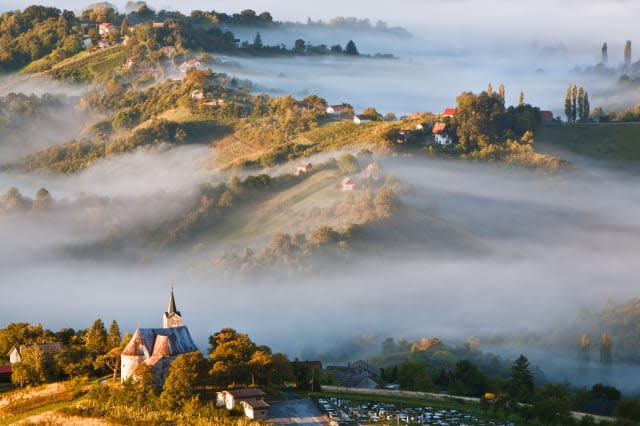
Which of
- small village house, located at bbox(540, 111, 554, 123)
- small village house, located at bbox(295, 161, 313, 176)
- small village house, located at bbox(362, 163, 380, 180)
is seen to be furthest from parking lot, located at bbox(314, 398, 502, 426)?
small village house, located at bbox(540, 111, 554, 123)

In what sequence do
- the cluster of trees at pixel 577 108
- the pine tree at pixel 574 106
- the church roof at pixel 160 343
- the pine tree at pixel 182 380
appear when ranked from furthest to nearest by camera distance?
the cluster of trees at pixel 577 108 < the pine tree at pixel 574 106 < the church roof at pixel 160 343 < the pine tree at pixel 182 380

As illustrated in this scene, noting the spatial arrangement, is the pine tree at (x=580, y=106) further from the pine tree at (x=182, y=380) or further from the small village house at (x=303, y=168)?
the pine tree at (x=182, y=380)

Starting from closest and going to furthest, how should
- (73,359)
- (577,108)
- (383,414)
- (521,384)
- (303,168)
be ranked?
(383,414) → (73,359) → (521,384) → (303,168) → (577,108)

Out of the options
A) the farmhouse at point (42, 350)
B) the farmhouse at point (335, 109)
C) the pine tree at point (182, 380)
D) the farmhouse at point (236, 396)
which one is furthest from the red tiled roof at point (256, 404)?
the farmhouse at point (335, 109)

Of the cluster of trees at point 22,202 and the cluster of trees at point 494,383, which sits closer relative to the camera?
the cluster of trees at point 494,383

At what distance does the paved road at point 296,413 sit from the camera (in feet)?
263

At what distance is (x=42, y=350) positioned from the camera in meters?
92.8

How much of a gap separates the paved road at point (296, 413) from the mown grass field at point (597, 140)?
9437 centimetres

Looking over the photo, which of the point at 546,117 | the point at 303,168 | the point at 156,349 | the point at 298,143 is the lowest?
the point at 156,349

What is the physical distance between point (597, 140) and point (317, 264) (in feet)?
161

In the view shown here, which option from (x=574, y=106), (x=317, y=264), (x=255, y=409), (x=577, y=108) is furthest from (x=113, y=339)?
(x=577, y=108)

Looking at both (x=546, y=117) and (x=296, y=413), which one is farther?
(x=546, y=117)

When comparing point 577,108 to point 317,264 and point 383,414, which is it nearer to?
point 317,264

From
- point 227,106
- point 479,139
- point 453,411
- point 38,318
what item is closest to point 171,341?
point 453,411
